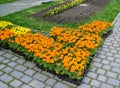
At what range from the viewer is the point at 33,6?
13.3 meters

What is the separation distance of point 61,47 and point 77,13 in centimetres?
528

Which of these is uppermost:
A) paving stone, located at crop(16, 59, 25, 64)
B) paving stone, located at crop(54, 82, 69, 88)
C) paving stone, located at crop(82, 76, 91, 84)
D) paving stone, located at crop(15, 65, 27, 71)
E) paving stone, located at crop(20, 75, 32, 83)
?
paving stone, located at crop(16, 59, 25, 64)

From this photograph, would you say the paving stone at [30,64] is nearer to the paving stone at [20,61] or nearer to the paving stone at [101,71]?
the paving stone at [20,61]

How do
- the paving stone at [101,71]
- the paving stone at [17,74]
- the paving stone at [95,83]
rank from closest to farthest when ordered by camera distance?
the paving stone at [95,83] < the paving stone at [17,74] < the paving stone at [101,71]

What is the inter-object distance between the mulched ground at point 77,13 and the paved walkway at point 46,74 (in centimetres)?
376

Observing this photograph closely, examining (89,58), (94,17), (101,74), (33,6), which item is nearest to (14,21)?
(33,6)

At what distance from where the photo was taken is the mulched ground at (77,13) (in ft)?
33.7

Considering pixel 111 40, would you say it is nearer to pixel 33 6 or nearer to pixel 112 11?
pixel 112 11

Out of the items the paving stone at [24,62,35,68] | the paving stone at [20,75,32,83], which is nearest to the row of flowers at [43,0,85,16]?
the paving stone at [24,62,35,68]

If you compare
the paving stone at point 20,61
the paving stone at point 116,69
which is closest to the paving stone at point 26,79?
the paving stone at point 20,61

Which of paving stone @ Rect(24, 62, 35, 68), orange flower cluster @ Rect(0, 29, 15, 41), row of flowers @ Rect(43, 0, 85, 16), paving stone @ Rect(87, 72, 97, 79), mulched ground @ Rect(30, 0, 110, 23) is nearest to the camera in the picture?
paving stone @ Rect(87, 72, 97, 79)

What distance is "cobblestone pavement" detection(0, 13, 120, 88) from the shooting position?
5.29 meters

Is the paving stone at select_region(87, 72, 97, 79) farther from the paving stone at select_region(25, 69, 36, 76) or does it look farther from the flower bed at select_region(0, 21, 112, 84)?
the paving stone at select_region(25, 69, 36, 76)

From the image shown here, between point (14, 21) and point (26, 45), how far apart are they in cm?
403
